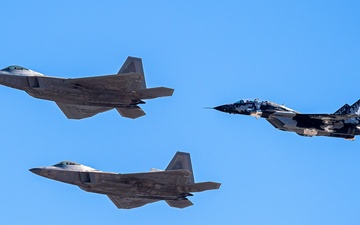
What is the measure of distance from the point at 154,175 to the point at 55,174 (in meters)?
7.97

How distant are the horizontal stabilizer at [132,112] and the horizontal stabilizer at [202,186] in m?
7.58

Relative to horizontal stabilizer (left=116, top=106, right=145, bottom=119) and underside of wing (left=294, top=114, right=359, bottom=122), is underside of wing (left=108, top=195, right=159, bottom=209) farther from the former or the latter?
underside of wing (left=294, top=114, right=359, bottom=122)

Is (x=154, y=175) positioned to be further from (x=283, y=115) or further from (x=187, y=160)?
(x=283, y=115)

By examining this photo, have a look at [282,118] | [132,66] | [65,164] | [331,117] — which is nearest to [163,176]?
[65,164]

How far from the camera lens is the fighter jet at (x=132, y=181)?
61406 mm

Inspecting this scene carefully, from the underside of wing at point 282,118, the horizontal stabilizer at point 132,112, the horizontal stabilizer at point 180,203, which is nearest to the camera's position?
the horizontal stabilizer at point 132,112

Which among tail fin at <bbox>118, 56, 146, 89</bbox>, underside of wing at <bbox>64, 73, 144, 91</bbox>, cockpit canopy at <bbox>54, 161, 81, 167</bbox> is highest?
tail fin at <bbox>118, 56, 146, 89</bbox>

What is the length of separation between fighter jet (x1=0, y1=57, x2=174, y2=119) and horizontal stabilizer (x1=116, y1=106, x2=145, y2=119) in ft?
1.03

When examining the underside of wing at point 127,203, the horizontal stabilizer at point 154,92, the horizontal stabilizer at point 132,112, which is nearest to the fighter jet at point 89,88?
the horizontal stabilizer at point 154,92

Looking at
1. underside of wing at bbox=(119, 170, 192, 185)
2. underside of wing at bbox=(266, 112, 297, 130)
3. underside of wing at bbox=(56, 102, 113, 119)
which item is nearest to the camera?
underside of wing at bbox=(119, 170, 192, 185)

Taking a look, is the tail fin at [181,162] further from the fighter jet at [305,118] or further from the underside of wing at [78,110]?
the fighter jet at [305,118]

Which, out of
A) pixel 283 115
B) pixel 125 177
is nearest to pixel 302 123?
pixel 283 115

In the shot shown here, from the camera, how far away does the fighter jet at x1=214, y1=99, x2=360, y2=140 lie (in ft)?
241

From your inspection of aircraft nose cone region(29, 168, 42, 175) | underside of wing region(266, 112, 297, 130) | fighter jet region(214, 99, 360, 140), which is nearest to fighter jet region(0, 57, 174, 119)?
aircraft nose cone region(29, 168, 42, 175)
